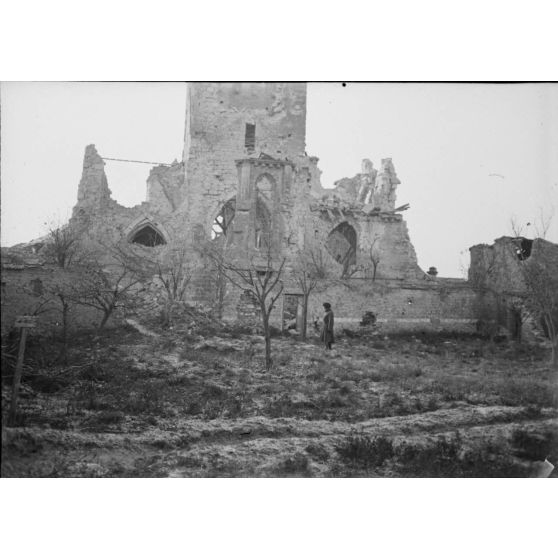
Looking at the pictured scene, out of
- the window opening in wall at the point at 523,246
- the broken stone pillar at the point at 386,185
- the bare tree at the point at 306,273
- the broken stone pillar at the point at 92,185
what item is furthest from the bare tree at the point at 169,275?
the window opening in wall at the point at 523,246

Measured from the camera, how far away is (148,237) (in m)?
7.55

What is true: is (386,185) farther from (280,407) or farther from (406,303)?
(280,407)

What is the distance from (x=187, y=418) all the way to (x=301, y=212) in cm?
288

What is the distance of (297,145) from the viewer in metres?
7.83

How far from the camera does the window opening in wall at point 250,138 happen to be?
7.96 meters

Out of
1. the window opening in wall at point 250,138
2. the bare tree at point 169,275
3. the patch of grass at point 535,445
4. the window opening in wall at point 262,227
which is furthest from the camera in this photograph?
the window opening in wall at point 250,138

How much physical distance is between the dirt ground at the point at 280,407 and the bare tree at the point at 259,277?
33 centimetres

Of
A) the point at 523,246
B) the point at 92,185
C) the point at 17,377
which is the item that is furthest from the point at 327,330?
the point at 17,377

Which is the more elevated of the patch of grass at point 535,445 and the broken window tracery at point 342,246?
the broken window tracery at point 342,246

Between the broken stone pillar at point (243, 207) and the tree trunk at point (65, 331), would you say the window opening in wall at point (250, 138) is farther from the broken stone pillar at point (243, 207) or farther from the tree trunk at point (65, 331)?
the tree trunk at point (65, 331)

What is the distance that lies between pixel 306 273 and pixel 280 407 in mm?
1662

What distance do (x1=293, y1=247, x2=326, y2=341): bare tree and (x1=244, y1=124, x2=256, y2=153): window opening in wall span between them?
1496 millimetres

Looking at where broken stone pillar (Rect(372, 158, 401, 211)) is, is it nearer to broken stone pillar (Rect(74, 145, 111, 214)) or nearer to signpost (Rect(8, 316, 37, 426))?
broken stone pillar (Rect(74, 145, 111, 214))

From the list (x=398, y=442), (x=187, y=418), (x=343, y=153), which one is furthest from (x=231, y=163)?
(x=398, y=442)
